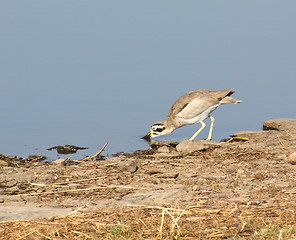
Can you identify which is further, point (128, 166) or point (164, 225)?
point (128, 166)

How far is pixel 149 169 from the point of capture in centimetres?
944

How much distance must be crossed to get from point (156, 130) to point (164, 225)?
856 cm

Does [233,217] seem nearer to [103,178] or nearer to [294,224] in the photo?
[294,224]

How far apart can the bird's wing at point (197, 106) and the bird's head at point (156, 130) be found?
2.52 feet

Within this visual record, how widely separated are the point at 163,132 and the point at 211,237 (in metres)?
9.03

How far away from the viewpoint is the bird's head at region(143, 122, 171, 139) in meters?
15.0

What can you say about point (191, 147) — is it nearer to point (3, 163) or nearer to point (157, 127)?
point (3, 163)

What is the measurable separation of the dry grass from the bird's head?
7854mm

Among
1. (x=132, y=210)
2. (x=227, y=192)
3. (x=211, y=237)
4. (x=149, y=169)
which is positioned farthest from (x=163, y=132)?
(x=211, y=237)

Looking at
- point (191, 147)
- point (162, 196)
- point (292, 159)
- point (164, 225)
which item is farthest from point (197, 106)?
point (164, 225)

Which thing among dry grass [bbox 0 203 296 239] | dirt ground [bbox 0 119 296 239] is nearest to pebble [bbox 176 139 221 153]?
dirt ground [bbox 0 119 296 239]

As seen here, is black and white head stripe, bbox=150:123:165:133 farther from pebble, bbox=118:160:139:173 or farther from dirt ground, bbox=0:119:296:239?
pebble, bbox=118:160:139:173

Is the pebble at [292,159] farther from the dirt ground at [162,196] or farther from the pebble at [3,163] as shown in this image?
the pebble at [3,163]

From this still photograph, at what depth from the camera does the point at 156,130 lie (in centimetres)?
1496
